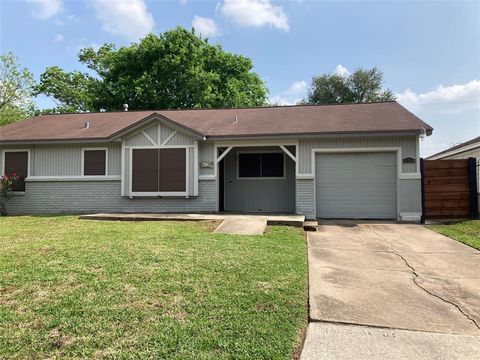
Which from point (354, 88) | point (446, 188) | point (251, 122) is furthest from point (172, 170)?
point (354, 88)

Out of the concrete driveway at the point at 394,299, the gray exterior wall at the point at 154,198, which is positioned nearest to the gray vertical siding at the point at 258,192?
the gray exterior wall at the point at 154,198

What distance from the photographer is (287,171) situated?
1266 cm

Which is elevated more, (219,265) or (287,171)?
(287,171)

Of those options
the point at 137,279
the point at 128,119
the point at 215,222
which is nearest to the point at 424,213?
the point at 215,222

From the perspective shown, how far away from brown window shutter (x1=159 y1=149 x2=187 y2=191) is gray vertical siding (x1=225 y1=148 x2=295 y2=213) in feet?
6.86

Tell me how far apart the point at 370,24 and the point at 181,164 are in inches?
317

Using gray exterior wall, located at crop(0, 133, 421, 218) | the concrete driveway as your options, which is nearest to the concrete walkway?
the concrete driveway

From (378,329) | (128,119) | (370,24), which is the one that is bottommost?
(378,329)

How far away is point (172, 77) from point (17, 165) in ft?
53.2

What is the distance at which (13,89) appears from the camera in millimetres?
30609

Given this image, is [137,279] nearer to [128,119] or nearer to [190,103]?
[128,119]

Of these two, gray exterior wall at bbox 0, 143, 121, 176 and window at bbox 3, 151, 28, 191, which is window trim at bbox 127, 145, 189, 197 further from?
window at bbox 3, 151, 28, 191

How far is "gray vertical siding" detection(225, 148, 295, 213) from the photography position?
41.3 ft

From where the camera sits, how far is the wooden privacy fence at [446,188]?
34.4 ft
